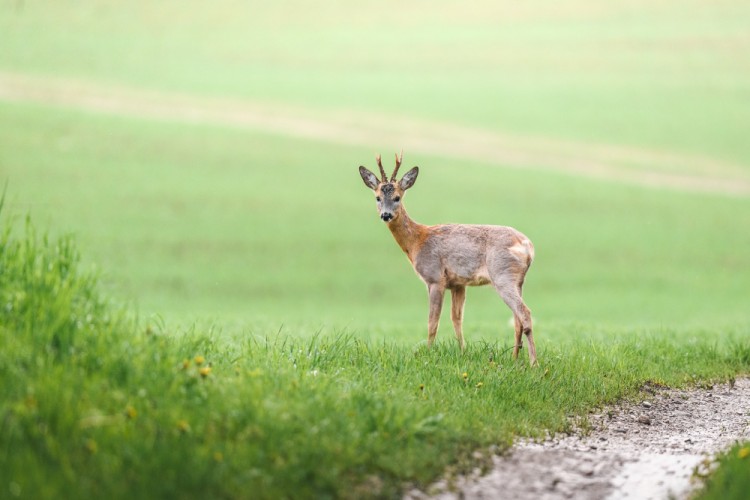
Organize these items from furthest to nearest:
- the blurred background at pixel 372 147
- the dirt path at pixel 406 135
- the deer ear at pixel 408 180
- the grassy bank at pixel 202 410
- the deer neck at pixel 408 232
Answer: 1. the dirt path at pixel 406 135
2. the blurred background at pixel 372 147
3. the deer neck at pixel 408 232
4. the deer ear at pixel 408 180
5. the grassy bank at pixel 202 410

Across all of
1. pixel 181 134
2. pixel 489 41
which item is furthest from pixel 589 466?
pixel 489 41

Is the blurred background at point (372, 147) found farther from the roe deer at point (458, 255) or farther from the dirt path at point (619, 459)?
the dirt path at point (619, 459)

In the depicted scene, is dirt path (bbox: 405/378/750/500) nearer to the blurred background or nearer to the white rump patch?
the white rump patch

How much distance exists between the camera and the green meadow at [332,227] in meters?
7.12

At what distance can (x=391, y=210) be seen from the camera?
11539 millimetres

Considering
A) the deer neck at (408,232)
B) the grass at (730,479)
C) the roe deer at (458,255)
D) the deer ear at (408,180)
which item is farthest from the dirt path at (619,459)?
the deer ear at (408,180)

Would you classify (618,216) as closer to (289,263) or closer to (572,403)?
(289,263)

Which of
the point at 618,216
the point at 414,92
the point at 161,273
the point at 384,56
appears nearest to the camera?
the point at 161,273

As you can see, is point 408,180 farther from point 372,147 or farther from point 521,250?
point 372,147

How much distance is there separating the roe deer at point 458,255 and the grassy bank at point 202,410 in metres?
1.36

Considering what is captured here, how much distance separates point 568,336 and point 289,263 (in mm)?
13778

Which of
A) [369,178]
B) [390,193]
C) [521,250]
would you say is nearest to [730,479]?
[521,250]

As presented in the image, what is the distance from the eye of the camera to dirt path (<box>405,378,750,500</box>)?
24.2 ft

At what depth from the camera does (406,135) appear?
4200cm
